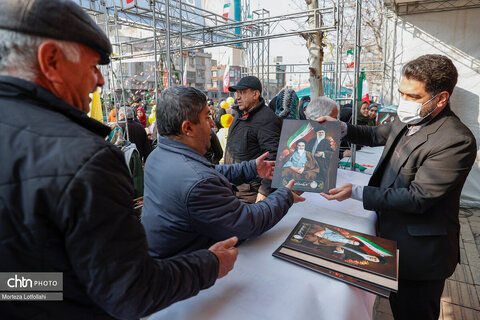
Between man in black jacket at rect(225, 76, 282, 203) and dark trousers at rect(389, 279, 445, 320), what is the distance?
1383 mm

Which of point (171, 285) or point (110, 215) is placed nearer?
point (110, 215)

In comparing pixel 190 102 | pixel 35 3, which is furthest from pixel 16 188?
pixel 190 102

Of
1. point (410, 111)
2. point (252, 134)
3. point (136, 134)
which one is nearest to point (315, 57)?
point (252, 134)

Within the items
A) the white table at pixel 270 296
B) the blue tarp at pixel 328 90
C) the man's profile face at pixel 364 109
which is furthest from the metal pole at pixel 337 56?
the blue tarp at pixel 328 90

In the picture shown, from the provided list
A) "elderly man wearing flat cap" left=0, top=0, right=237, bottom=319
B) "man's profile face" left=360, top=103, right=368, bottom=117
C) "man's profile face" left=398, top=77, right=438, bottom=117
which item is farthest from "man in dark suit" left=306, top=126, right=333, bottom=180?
"man's profile face" left=360, top=103, right=368, bottom=117

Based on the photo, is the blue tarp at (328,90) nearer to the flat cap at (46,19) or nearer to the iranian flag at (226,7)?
→ the iranian flag at (226,7)

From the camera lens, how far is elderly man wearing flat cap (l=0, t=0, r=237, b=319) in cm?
61

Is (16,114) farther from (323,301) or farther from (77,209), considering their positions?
(323,301)

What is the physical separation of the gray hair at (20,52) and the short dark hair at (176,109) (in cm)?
63

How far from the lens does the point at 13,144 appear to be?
62cm

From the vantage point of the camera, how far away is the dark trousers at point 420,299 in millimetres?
1615

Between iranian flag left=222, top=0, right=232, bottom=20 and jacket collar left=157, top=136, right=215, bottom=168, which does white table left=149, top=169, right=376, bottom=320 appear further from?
iranian flag left=222, top=0, right=232, bottom=20

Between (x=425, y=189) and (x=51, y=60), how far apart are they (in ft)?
5.49

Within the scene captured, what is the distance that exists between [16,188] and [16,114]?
171 millimetres
